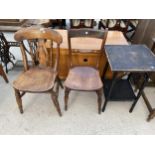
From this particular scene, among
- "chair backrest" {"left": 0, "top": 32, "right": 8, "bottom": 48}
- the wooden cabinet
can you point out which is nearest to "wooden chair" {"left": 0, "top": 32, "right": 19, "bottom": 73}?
"chair backrest" {"left": 0, "top": 32, "right": 8, "bottom": 48}

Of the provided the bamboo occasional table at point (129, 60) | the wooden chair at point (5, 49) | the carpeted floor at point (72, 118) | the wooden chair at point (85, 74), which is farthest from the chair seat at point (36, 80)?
the wooden chair at point (5, 49)

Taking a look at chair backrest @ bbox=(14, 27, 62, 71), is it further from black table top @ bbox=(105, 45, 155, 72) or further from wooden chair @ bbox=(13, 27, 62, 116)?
black table top @ bbox=(105, 45, 155, 72)

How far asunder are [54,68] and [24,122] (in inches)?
26.4

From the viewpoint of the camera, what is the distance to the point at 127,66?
1439 mm

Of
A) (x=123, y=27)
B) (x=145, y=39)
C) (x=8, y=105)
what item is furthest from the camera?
(x=123, y=27)

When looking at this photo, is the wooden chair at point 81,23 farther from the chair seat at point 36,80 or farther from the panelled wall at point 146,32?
the chair seat at point 36,80

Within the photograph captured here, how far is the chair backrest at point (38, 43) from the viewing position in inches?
62.2

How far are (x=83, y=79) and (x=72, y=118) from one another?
18.7 inches

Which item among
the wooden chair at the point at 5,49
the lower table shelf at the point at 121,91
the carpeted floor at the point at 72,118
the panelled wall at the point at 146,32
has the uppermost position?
the panelled wall at the point at 146,32

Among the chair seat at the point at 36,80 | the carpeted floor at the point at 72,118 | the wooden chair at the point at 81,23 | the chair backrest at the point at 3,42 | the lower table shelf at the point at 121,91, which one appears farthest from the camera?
the wooden chair at the point at 81,23

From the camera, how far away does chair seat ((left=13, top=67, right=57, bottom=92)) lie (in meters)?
1.53
